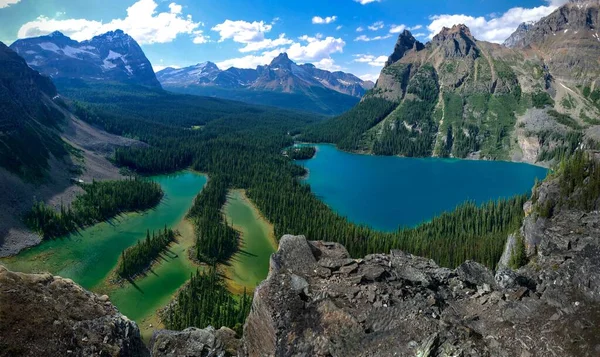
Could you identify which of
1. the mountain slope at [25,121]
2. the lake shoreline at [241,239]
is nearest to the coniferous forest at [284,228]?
the lake shoreline at [241,239]

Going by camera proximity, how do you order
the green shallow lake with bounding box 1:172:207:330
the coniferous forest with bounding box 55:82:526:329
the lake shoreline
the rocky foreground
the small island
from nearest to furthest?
the rocky foreground, the coniferous forest with bounding box 55:82:526:329, the green shallow lake with bounding box 1:172:207:330, the lake shoreline, the small island

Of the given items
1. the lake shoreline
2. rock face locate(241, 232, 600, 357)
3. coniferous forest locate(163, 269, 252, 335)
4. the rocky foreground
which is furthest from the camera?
the lake shoreline

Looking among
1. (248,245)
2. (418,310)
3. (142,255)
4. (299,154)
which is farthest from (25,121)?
(418,310)

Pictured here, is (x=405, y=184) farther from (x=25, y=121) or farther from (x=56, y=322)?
(x=56, y=322)

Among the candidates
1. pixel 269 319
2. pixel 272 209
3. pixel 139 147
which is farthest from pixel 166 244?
pixel 139 147

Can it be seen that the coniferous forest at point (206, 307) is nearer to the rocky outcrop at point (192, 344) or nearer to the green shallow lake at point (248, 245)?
the green shallow lake at point (248, 245)

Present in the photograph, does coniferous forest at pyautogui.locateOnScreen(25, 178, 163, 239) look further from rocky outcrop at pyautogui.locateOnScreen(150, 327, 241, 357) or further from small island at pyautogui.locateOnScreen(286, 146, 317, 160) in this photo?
small island at pyautogui.locateOnScreen(286, 146, 317, 160)

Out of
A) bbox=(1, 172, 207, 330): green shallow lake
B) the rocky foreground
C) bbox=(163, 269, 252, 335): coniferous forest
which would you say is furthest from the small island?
the rocky foreground
